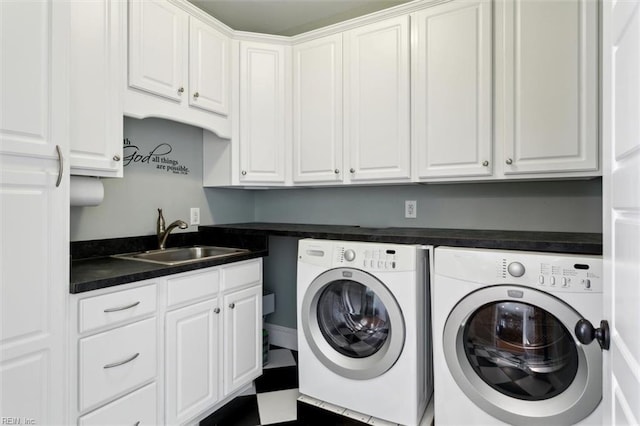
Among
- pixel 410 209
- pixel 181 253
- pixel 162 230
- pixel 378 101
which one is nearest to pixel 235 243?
pixel 181 253

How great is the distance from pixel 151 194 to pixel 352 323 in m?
1.50

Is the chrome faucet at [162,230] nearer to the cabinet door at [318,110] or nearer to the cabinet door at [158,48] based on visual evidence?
the cabinet door at [158,48]

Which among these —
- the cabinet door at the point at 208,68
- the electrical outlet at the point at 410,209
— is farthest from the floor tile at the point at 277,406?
the cabinet door at the point at 208,68

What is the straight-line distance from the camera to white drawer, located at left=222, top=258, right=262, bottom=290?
202 centimetres

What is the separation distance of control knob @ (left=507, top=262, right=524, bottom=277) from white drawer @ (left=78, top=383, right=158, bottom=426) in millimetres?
1656

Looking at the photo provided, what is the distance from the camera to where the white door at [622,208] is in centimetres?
64

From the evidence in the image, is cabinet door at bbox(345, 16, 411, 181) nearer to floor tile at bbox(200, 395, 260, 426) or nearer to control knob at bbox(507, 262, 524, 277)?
control knob at bbox(507, 262, 524, 277)

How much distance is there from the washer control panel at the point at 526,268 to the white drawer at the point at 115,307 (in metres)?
1.35

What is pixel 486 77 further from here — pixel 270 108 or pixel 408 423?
pixel 408 423

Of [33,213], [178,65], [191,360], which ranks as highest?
[178,65]

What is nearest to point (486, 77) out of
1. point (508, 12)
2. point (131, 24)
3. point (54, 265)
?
point (508, 12)

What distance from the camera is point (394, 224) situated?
2553mm

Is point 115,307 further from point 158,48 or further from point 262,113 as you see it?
point 262,113

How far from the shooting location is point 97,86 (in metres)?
1.66
